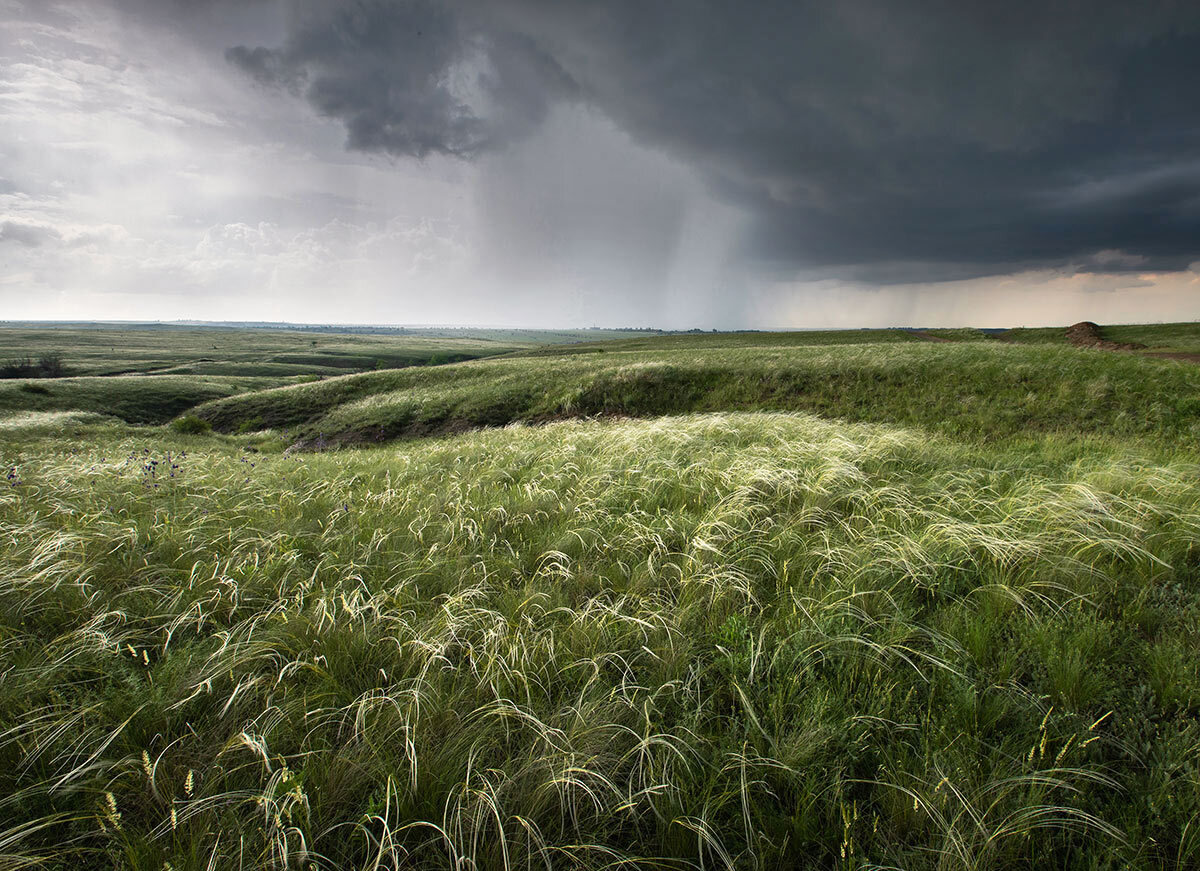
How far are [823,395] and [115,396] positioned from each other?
1966 inches

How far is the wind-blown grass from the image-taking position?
1911 mm

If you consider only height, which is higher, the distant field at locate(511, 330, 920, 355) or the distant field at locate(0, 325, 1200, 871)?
the distant field at locate(511, 330, 920, 355)

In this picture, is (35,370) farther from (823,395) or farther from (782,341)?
(782,341)

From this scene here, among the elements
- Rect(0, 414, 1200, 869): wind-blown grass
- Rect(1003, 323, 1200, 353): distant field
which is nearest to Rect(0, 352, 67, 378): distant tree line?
Rect(0, 414, 1200, 869): wind-blown grass

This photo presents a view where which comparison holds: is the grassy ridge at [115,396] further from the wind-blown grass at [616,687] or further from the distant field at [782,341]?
the distant field at [782,341]

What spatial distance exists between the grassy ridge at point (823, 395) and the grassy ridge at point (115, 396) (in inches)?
169

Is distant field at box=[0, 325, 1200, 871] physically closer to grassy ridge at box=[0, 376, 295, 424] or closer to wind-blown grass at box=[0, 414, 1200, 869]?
wind-blown grass at box=[0, 414, 1200, 869]

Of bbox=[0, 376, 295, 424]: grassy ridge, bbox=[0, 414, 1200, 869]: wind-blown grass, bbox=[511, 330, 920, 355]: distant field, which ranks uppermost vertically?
bbox=[511, 330, 920, 355]: distant field

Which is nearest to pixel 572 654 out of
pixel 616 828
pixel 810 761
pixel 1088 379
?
pixel 616 828

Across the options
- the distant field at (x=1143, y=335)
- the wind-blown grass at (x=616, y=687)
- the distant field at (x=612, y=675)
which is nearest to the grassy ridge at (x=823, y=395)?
the distant field at (x=612, y=675)

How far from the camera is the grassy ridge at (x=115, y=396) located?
30906 millimetres

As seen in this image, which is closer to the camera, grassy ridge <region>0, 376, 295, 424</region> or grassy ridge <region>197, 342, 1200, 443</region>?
grassy ridge <region>197, 342, 1200, 443</region>

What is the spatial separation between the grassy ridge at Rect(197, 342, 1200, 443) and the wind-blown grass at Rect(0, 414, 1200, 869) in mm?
11053

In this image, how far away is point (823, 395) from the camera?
757 inches
